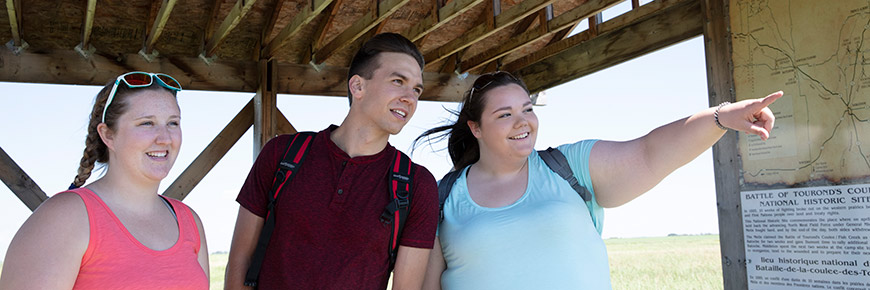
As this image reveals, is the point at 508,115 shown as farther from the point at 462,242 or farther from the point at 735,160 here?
the point at 735,160

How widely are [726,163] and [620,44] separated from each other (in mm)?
2190

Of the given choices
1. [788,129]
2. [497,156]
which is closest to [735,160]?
[788,129]

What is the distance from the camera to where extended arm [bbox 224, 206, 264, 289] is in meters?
2.21

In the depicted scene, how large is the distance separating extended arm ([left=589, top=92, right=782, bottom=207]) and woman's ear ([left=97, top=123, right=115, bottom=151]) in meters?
1.51

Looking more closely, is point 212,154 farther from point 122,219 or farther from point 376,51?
point 122,219

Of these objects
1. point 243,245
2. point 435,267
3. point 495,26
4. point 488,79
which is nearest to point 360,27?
point 495,26

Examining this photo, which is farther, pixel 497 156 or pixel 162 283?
pixel 497 156

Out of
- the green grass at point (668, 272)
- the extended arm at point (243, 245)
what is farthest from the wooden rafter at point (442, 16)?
the green grass at point (668, 272)

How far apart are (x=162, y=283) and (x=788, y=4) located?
12.7ft

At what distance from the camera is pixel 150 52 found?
6.51m

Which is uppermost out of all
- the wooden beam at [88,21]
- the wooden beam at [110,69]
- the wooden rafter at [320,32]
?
the wooden rafter at [320,32]

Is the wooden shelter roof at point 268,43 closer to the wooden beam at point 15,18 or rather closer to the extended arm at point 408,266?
the wooden beam at point 15,18

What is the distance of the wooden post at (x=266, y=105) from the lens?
684 cm

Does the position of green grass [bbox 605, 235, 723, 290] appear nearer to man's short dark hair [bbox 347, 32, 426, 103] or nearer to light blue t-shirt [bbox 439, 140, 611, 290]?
light blue t-shirt [bbox 439, 140, 611, 290]
